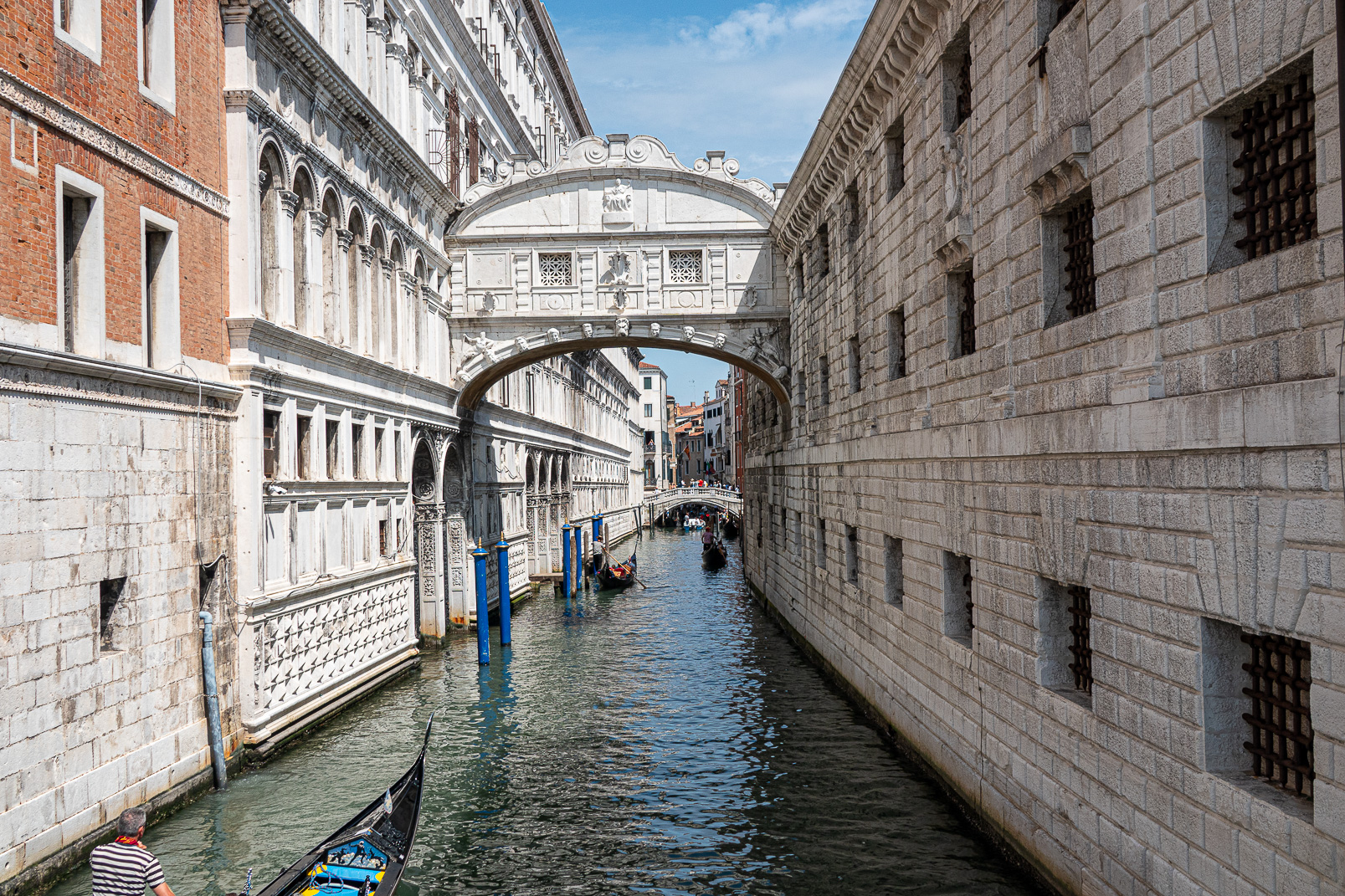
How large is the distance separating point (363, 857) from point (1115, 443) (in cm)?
629

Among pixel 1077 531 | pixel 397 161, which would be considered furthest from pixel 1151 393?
pixel 397 161

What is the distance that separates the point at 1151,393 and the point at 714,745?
8482 millimetres

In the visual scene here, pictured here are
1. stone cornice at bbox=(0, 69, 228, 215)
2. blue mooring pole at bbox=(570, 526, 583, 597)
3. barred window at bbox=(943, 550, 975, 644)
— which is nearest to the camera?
stone cornice at bbox=(0, 69, 228, 215)

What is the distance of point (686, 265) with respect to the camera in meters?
21.5

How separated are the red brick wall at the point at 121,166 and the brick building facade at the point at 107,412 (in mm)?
22

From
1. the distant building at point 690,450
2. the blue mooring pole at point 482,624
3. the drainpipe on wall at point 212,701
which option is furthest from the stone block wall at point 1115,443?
the distant building at point 690,450

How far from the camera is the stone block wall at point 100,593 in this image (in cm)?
788

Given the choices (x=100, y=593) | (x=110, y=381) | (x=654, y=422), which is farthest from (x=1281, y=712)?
(x=654, y=422)

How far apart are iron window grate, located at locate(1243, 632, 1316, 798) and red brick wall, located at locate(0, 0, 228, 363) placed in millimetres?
8428

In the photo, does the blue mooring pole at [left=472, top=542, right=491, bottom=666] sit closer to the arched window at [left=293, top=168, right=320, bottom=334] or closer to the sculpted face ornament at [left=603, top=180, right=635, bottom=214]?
the arched window at [left=293, top=168, right=320, bottom=334]

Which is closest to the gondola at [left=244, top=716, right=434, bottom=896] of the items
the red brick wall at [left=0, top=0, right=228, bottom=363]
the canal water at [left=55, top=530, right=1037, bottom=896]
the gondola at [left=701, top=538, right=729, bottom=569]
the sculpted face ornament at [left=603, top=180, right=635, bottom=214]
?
the canal water at [left=55, top=530, right=1037, bottom=896]

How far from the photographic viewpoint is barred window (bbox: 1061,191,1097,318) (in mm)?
7367

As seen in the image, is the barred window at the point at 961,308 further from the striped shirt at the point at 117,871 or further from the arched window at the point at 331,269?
the arched window at the point at 331,269

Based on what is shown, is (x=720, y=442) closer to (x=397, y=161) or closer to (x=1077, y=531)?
(x=397, y=161)
